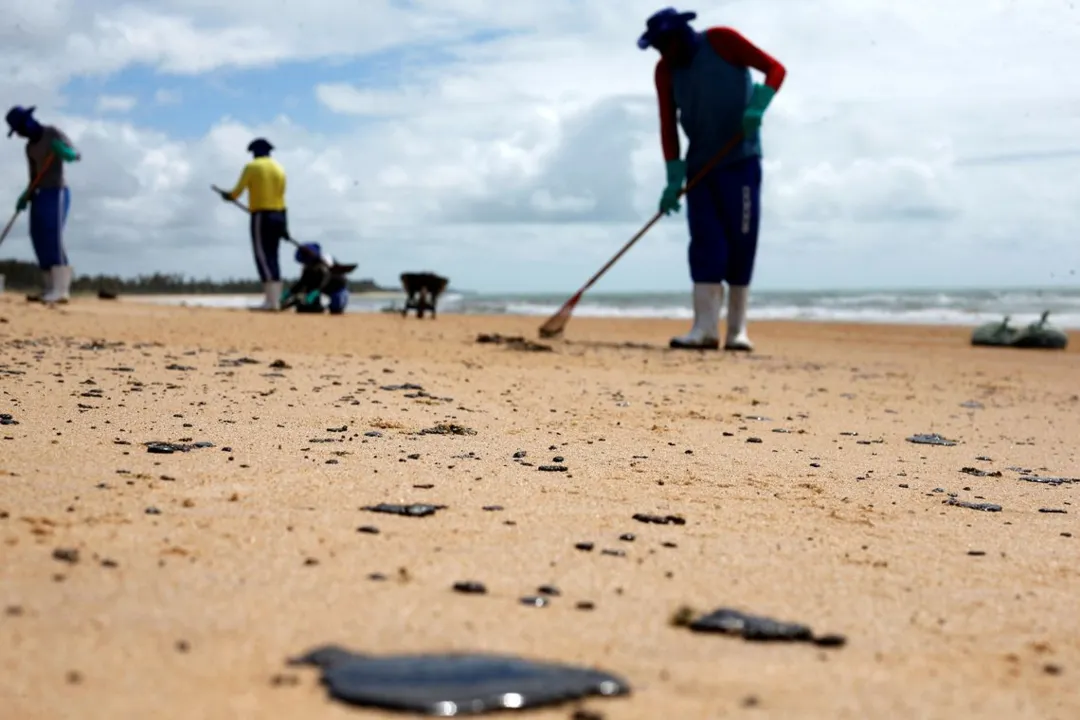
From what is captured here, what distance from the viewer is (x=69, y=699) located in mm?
1762

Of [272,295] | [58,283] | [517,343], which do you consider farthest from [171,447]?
[272,295]

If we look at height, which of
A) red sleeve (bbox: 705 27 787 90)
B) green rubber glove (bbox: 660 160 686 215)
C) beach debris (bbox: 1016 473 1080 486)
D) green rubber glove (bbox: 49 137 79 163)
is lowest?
beach debris (bbox: 1016 473 1080 486)

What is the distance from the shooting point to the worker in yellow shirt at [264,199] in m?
16.2

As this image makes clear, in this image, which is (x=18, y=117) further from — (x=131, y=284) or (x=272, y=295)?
(x=131, y=284)

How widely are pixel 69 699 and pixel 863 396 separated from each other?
21.9 feet

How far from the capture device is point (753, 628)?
232 cm

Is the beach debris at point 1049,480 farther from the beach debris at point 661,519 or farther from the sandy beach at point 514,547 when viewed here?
the beach debris at point 661,519

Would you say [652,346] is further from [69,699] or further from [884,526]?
[69,699]

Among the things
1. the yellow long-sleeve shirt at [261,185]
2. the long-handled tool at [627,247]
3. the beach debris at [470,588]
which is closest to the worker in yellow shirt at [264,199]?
the yellow long-sleeve shirt at [261,185]

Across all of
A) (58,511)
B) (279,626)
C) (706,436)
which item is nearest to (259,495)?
(58,511)

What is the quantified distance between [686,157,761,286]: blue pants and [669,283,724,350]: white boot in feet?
0.30

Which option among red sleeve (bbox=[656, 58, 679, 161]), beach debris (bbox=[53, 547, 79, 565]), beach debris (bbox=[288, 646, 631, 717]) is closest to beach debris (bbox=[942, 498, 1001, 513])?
beach debris (bbox=[288, 646, 631, 717])

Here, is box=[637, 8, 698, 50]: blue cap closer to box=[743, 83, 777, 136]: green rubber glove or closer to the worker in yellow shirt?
box=[743, 83, 777, 136]: green rubber glove

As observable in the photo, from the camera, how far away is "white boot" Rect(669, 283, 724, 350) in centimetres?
1102
